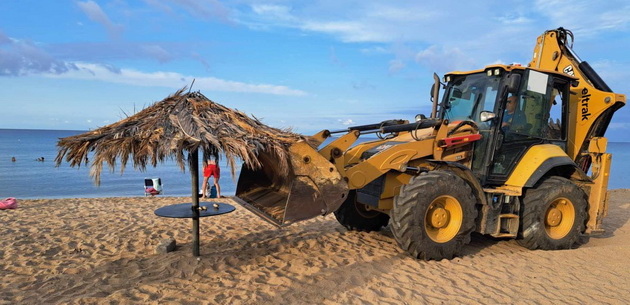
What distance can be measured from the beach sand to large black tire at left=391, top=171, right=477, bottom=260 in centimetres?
24

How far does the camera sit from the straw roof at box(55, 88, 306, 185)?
4.64 metres

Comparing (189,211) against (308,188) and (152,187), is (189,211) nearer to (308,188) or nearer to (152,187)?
(308,188)

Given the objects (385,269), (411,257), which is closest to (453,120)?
(411,257)

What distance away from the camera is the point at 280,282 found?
4984mm

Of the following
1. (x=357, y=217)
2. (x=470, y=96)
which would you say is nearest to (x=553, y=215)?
(x=470, y=96)

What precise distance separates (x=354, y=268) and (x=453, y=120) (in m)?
2.99

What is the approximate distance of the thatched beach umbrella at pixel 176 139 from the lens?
15.2 ft

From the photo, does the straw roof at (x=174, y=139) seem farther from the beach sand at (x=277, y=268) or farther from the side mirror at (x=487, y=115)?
the side mirror at (x=487, y=115)

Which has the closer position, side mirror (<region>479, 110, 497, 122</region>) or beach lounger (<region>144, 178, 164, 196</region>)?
side mirror (<region>479, 110, 497, 122</region>)

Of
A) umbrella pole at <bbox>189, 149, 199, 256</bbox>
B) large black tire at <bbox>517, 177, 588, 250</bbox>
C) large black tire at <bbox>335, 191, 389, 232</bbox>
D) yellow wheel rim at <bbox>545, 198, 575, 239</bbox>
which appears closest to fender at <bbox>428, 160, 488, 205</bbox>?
large black tire at <bbox>517, 177, 588, 250</bbox>

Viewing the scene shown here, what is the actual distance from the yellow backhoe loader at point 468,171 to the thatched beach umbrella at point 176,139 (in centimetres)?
54

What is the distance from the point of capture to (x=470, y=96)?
6.84 m

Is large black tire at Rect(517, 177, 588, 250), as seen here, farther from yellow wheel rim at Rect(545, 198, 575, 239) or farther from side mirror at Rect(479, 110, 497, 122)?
side mirror at Rect(479, 110, 497, 122)

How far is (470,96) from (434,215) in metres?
2.15
